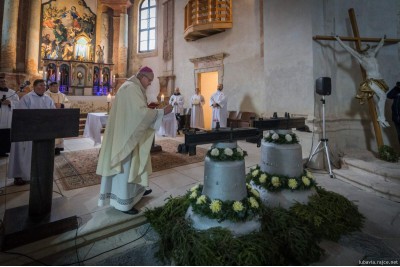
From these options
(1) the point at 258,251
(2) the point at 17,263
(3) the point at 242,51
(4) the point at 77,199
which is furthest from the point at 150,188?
(3) the point at 242,51

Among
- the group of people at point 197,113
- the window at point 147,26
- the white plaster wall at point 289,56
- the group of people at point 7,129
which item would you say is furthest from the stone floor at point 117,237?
the window at point 147,26

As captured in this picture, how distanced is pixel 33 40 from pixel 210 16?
8397 mm

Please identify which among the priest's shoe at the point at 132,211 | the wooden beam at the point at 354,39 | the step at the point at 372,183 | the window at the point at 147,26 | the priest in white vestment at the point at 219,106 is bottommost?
the priest's shoe at the point at 132,211

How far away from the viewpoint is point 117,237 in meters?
2.32

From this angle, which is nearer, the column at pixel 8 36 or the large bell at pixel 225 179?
the large bell at pixel 225 179

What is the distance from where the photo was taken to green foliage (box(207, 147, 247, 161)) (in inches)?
80.8

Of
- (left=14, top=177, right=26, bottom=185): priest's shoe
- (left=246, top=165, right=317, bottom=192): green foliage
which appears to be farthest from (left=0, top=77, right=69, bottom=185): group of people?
(left=246, top=165, right=317, bottom=192): green foliage

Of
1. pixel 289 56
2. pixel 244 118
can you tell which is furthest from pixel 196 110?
pixel 289 56

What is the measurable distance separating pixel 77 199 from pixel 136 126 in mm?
1370

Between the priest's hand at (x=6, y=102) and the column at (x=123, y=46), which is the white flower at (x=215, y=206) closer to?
the priest's hand at (x=6, y=102)

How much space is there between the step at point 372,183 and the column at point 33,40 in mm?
12430

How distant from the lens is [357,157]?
488 centimetres

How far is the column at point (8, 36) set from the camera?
952 cm

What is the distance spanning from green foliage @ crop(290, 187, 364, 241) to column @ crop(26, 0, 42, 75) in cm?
1213
